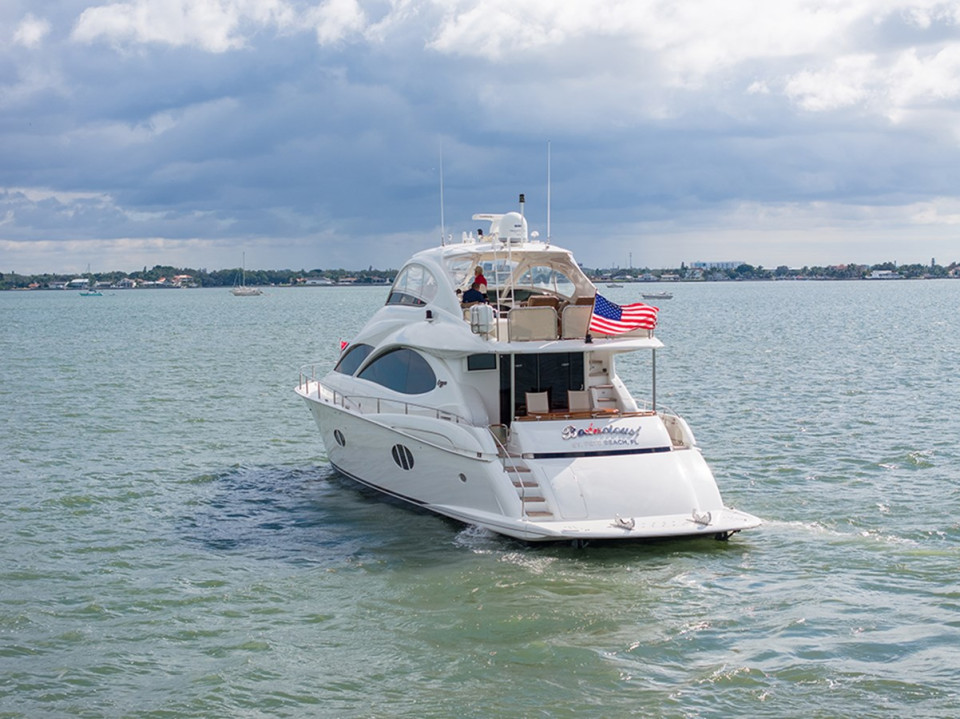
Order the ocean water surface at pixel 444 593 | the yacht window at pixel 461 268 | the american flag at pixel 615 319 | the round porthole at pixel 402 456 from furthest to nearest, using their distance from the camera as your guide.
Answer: the yacht window at pixel 461 268 < the round porthole at pixel 402 456 < the american flag at pixel 615 319 < the ocean water surface at pixel 444 593

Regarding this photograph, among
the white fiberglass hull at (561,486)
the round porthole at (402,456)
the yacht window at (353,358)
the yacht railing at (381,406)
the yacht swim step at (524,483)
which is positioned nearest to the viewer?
the white fiberglass hull at (561,486)

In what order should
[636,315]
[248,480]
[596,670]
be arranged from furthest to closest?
[248,480], [636,315], [596,670]

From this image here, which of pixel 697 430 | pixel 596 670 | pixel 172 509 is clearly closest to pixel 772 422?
pixel 697 430

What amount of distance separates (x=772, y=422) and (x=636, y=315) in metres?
11.4

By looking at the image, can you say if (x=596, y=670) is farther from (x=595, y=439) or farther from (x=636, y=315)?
(x=636, y=315)

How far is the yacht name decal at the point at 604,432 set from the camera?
15523 mm

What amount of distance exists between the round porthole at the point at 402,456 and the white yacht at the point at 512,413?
1.0 inches

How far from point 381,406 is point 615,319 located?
4.52m

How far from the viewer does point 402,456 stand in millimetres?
17359

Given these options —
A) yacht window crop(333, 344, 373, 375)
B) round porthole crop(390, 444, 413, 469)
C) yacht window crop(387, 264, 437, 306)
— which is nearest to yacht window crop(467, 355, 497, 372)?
round porthole crop(390, 444, 413, 469)

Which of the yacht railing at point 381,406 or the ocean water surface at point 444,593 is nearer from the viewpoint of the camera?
the ocean water surface at point 444,593

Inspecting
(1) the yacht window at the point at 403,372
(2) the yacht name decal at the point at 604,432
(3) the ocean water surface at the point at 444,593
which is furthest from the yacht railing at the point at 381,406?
(2) the yacht name decal at the point at 604,432

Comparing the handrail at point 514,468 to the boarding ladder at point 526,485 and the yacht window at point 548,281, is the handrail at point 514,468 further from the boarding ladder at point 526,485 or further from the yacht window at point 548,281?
the yacht window at point 548,281

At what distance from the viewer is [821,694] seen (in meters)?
10.4
